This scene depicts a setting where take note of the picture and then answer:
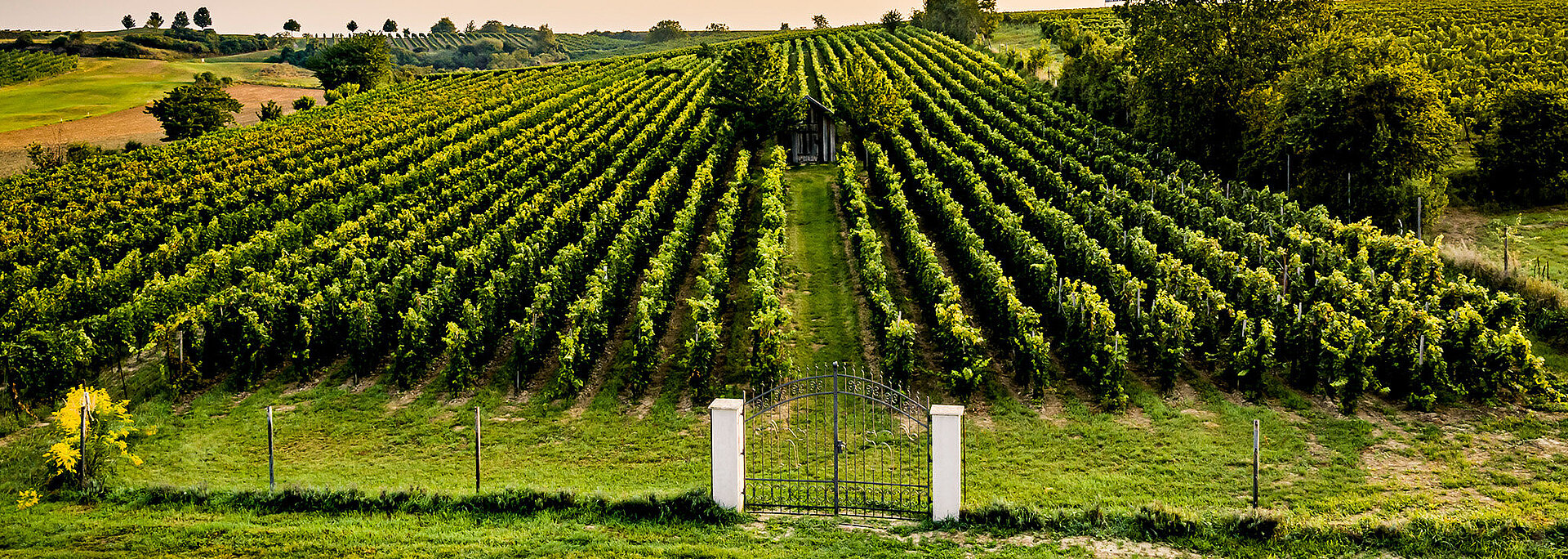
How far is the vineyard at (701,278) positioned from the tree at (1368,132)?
8.92 feet

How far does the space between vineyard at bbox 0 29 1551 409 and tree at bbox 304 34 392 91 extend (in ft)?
151

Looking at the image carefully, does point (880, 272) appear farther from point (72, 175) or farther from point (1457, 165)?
point (72, 175)

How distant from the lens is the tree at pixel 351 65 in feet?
279

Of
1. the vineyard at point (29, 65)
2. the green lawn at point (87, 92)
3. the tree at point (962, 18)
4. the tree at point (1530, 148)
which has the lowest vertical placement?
the tree at point (1530, 148)

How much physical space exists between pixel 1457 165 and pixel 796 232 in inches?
822

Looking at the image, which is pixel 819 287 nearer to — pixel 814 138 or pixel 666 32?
pixel 814 138

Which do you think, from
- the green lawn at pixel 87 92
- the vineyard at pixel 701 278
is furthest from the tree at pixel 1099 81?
the green lawn at pixel 87 92

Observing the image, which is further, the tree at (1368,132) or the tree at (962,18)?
the tree at (962,18)

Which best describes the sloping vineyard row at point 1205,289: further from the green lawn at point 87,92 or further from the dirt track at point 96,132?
the green lawn at point 87,92

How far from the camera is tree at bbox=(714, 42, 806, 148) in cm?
4700

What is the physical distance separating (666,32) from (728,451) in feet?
563

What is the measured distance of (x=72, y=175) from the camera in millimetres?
41281

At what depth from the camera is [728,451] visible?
41.8 ft

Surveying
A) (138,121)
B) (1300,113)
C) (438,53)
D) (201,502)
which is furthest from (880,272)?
(438,53)
